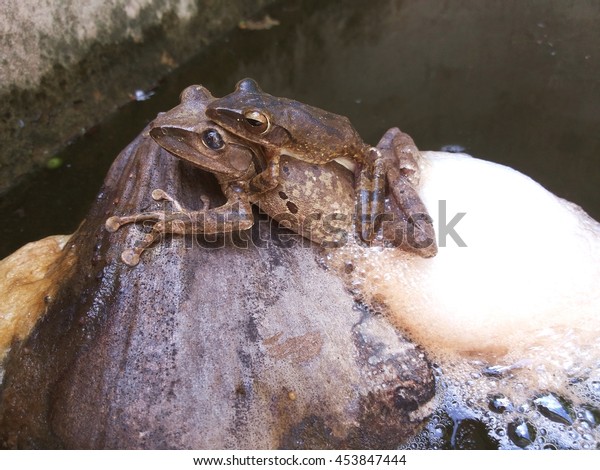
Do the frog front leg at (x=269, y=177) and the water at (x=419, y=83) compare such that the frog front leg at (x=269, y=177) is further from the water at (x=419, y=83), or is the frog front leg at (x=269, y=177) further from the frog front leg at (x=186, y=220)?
the water at (x=419, y=83)

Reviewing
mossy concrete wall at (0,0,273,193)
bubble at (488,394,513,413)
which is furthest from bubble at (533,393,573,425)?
mossy concrete wall at (0,0,273,193)

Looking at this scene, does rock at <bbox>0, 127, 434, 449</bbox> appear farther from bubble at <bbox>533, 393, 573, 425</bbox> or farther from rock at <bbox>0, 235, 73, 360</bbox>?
bubble at <bbox>533, 393, 573, 425</bbox>

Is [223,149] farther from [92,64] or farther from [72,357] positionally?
[92,64]

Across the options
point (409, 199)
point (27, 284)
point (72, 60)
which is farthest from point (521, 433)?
point (72, 60)

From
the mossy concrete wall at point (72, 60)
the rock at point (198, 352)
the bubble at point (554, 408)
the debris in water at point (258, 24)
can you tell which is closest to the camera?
the rock at point (198, 352)

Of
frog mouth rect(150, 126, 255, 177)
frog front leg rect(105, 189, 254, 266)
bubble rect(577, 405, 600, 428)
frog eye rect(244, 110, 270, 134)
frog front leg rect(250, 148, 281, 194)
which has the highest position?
frog eye rect(244, 110, 270, 134)

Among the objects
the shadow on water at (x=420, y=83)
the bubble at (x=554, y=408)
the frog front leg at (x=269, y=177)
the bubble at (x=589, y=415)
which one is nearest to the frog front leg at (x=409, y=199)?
the frog front leg at (x=269, y=177)
